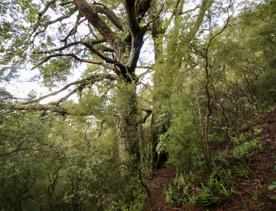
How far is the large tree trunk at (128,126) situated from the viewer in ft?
14.4

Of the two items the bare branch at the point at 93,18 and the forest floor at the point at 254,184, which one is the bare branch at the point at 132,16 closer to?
the bare branch at the point at 93,18

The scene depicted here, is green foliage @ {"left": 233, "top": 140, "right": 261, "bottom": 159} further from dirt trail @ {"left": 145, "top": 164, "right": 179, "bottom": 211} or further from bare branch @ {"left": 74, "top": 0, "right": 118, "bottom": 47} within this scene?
bare branch @ {"left": 74, "top": 0, "right": 118, "bottom": 47}

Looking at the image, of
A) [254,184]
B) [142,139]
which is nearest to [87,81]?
[142,139]

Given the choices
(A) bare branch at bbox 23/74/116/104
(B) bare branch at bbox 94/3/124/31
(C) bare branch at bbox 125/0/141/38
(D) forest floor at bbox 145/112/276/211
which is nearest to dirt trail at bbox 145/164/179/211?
(D) forest floor at bbox 145/112/276/211

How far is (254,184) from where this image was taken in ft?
14.0

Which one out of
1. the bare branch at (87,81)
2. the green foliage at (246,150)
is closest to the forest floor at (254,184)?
the green foliage at (246,150)

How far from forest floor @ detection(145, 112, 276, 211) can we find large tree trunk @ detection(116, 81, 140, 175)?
3.76ft

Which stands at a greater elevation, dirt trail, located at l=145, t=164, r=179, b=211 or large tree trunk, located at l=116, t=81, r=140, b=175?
large tree trunk, located at l=116, t=81, r=140, b=175

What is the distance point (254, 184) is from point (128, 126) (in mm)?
2244

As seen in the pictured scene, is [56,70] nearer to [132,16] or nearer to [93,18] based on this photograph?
[93,18]

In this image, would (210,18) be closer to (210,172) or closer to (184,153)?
(184,153)

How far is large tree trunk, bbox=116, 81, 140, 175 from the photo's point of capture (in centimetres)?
439

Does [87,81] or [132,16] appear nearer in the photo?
[87,81]

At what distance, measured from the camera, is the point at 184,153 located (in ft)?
16.3
